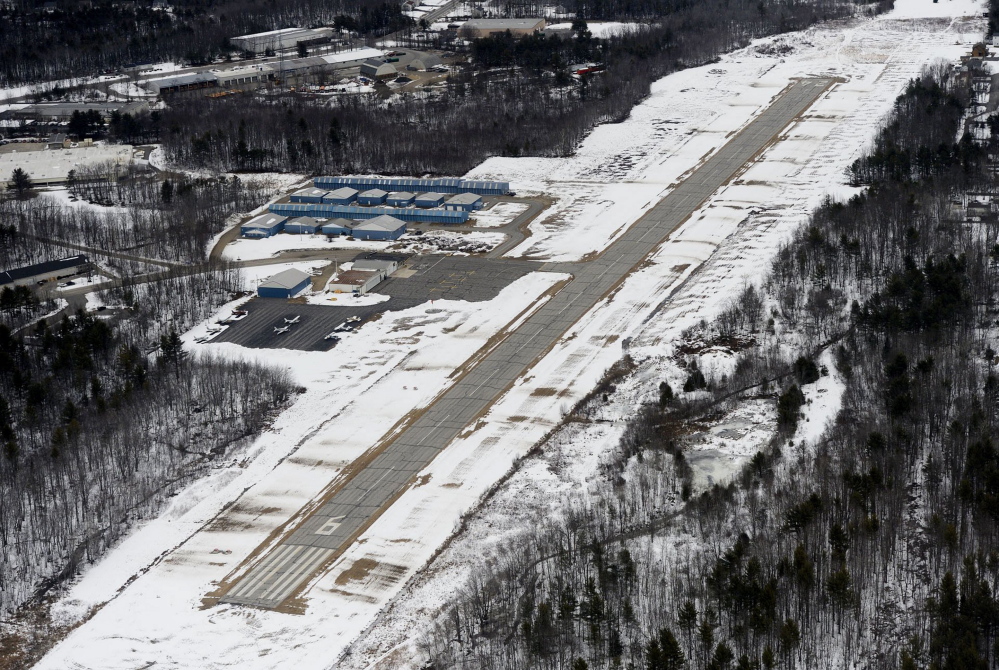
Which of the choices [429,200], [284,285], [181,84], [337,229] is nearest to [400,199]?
[429,200]

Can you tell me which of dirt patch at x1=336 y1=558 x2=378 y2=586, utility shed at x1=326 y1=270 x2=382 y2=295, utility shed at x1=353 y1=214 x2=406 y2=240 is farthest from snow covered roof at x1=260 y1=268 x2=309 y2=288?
dirt patch at x1=336 y1=558 x2=378 y2=586

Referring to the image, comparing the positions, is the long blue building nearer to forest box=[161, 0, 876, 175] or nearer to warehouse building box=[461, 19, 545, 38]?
forest box=[161, 0, 876, 175]

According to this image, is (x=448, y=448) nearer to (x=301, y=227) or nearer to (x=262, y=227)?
(x=301, y=227)

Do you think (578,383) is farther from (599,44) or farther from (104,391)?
(599,44)

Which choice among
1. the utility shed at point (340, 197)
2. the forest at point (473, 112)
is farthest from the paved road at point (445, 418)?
the utility shed at point (340, 197)

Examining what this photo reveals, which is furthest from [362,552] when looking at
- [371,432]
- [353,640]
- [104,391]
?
[104,391]

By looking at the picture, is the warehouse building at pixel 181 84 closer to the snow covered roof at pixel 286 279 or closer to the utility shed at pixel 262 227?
the utility shed at pixel 262 227
